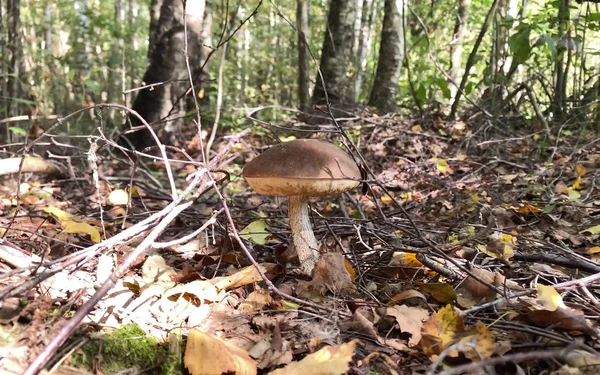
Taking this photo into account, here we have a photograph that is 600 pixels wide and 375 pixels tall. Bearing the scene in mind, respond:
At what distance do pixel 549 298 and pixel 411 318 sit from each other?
1.51 ft

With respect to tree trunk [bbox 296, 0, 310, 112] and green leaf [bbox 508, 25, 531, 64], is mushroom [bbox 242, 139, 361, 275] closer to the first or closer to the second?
green leaf [bbox 508, 25, 531, 64]

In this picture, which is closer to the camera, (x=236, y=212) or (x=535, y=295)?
(x=535, y=295)

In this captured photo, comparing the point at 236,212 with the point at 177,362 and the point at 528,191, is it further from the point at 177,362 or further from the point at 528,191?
the point at 528,191

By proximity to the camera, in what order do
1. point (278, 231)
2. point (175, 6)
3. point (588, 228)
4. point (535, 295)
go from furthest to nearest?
point (175, 6)
point (278, 231)
point (588, 228)
point (535, 295)

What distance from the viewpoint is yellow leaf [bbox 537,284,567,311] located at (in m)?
1.43

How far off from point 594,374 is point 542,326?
0.27 meters

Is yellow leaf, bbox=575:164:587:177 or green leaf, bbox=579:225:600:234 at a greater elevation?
yellow leaf, bbox=575:164:587:177

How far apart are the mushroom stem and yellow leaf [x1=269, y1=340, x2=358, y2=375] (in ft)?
2.66

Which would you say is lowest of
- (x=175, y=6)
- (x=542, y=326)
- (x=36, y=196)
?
(x=36, y=196)

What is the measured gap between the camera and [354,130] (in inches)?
216

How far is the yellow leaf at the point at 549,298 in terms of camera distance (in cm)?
143

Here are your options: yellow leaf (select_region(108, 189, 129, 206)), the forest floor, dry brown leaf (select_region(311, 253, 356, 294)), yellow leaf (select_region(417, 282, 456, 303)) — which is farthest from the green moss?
yellow leaf (select_region(108, 189, 129, 206))

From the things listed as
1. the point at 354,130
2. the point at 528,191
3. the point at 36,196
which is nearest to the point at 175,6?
the point at 354,130

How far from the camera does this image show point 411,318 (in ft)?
5.09
